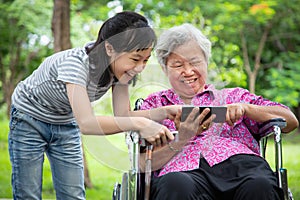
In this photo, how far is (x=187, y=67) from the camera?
223 cm

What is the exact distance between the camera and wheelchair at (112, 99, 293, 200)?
1.92 metres

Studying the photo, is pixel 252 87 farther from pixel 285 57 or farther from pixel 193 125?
pixel 193 125

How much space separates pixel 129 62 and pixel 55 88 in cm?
36

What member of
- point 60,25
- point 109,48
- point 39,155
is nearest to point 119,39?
point 109,48

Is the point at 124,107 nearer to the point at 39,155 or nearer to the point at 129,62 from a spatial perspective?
the point at 129,62

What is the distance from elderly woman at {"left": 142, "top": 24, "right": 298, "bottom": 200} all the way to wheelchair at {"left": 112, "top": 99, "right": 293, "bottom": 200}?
1.4 inches

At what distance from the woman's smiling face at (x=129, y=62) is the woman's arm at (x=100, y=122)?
0.53 ft

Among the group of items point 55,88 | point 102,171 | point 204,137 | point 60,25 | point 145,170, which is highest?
Result: point 60,25

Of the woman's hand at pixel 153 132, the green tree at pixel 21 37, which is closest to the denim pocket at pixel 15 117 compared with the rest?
the woman's hand at pixel 153 132

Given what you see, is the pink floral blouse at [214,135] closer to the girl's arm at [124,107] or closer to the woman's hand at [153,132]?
the girl's arm at [124,107]

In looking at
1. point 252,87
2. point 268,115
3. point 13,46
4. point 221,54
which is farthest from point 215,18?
point 268,115

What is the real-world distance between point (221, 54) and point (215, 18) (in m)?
0.62

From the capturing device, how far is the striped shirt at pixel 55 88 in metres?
1.95

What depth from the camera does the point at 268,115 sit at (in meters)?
2.16
